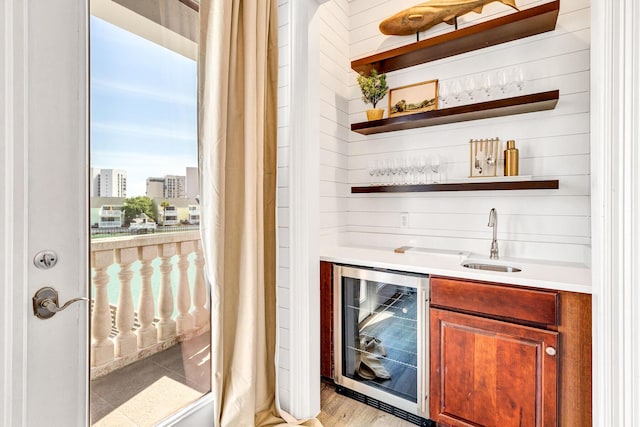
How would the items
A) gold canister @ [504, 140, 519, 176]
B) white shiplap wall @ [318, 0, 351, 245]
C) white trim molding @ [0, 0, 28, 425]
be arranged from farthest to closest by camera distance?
1. white shiplap wall @ [318, 0, 351, 245]
2. gold canister @ [504, 140, 519, 176]
3. white trim molding @ [0, 0, 28, 425]

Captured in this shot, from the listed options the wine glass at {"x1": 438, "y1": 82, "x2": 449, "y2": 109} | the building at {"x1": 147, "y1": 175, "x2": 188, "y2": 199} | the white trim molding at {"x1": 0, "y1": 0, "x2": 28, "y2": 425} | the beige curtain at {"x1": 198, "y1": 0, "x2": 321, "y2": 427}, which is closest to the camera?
the white trim molding at {"x1": 0, "y1": 0, "x2": 28, "y2": 425}

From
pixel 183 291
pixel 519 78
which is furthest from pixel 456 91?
pixel 183 291

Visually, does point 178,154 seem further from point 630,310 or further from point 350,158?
point 630,310

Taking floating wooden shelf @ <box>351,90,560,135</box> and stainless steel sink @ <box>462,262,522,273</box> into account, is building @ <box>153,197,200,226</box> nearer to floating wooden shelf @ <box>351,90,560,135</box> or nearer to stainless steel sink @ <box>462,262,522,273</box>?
floating wooden shelf @ <box>351,90,560,135</box>

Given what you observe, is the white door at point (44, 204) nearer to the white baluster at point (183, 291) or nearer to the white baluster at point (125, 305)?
the white baluster at point (125, 305)

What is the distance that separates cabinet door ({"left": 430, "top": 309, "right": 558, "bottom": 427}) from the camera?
58.5 inches

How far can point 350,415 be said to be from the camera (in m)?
1.94

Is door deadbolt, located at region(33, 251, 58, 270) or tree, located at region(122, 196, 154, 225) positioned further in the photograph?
tree, located at region(122, 196, 154, 225)

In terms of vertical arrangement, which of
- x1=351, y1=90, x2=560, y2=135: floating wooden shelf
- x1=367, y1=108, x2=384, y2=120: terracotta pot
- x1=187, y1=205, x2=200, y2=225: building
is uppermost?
x1=367, y1=108, x2=384, y2=120: terracotta pot

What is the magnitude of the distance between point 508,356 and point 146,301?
168cm

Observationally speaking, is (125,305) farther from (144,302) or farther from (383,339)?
(383,339)

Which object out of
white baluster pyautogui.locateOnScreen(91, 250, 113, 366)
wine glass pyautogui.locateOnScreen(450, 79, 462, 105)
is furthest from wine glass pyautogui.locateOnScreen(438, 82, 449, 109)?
white baluster pyautogui.locateOnScreen(91, 250, 113, 366)

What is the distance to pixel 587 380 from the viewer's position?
1405mm

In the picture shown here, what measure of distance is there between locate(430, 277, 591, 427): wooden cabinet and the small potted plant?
1.31m
